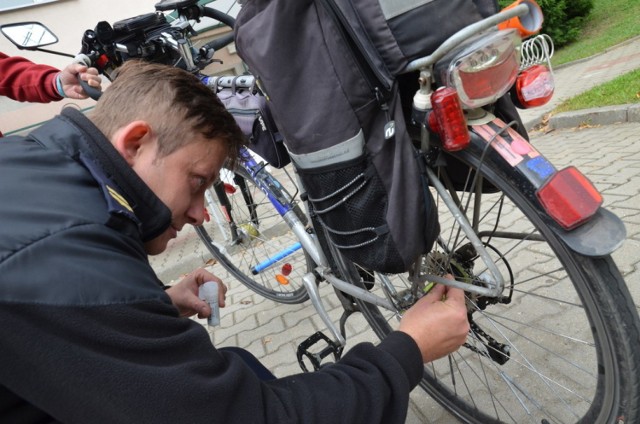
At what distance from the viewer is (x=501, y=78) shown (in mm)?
1021

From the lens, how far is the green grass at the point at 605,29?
8570 millimetres

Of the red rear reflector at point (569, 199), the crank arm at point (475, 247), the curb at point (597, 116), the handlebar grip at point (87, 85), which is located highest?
the handlebar grip at point (87, 85)

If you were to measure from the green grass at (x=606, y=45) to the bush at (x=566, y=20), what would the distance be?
225mm

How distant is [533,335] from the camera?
1.98 metres

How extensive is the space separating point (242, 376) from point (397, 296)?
0.79 meters

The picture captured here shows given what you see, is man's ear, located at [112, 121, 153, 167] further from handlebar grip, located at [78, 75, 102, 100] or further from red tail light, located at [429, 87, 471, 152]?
handlebar grip, located at [78, 75, 102, 100]

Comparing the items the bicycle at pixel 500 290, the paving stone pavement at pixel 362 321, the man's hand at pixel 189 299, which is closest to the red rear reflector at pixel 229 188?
the bicycle at pixel 500 290

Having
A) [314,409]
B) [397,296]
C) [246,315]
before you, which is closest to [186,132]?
[314,409]

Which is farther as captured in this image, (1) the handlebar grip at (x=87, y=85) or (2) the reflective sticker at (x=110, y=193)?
(1) the handlebar grip at (x=87, y=85)

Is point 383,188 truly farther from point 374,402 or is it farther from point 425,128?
point 374,402

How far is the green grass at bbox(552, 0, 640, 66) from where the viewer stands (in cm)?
857

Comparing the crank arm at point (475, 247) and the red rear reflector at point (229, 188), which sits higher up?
the crank arm at point (475, 247)

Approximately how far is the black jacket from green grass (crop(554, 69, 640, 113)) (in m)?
4.60

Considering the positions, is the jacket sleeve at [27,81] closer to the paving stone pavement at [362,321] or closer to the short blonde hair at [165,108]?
the short blonde hair at [165,108]
